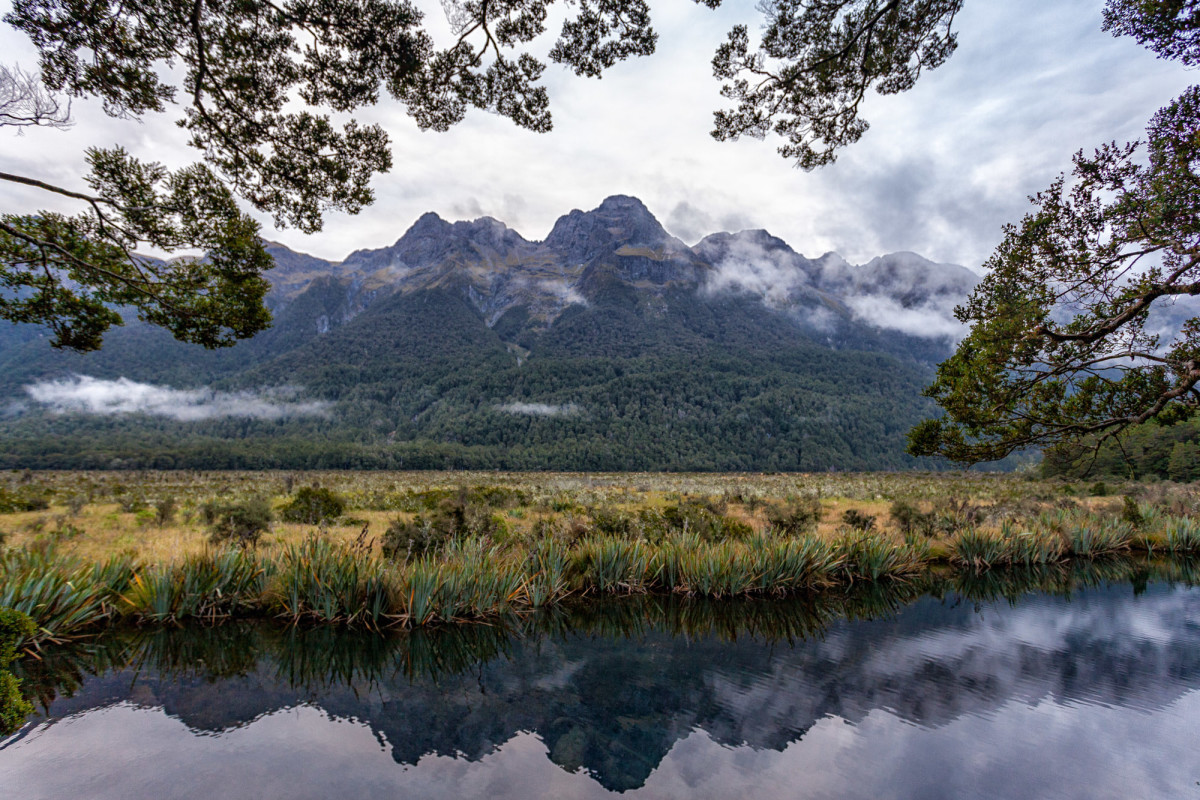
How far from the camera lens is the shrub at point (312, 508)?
1833 cm

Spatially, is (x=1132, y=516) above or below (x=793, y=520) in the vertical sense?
above

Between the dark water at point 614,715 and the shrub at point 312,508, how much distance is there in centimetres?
1259

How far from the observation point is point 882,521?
18391mm

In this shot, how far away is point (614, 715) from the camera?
5.12m

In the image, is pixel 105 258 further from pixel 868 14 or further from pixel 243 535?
pixel 868 14

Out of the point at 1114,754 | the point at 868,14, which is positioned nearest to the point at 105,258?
the point at 868,14

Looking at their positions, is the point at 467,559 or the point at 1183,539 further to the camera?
the point at 1183,539

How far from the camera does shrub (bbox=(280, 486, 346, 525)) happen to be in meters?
18.3

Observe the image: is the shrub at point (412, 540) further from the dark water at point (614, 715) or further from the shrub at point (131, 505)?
the shrub at point (131, 505)

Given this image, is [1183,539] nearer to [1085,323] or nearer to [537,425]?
[1085,323]

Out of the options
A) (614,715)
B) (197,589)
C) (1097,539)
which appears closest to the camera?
(614,715)

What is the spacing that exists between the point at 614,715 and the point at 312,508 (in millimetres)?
17629

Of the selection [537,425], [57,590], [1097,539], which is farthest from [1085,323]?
[537,425]

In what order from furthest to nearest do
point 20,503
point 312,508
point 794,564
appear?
point 20,503 → point 312,508 → point 794,564
